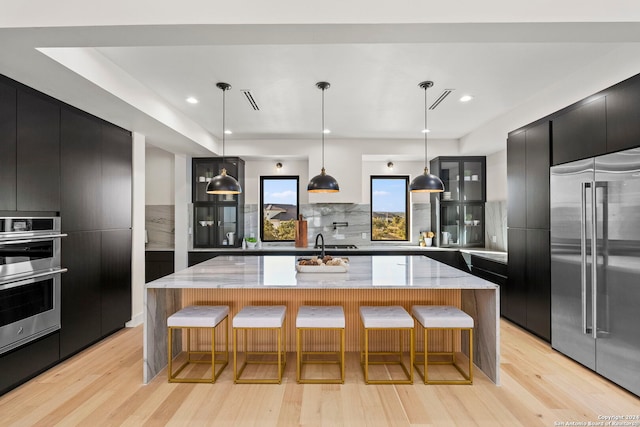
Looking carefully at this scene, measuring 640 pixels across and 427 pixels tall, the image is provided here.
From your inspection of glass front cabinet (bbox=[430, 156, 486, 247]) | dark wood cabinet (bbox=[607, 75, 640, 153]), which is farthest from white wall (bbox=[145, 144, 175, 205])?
dark wood cabinet (bbox=[607, 75, 640, 153])

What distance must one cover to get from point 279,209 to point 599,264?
4693mm

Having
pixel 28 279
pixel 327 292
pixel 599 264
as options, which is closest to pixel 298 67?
pixel 327 292

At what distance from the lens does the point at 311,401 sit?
2.39 meters

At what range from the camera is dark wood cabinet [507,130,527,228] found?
3852 mm

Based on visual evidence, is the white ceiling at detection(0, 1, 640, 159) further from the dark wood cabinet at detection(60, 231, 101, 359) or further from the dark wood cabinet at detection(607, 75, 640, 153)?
the dark wood cabinet at detection(60, 231, 101, 359)

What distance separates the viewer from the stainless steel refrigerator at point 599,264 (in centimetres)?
248

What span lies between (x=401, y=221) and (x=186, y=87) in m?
4.32

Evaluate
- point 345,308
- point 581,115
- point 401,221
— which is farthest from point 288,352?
point 401,221

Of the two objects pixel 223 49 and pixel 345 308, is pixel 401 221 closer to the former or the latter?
pixel 345 308

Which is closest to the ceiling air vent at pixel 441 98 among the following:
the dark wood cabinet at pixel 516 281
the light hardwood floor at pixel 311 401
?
the dark wood cabinet at pixel 516 281

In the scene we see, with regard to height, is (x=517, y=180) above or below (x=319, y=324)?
above

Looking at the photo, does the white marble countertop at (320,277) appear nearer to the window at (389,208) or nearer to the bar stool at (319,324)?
the bar stool at (319,324)

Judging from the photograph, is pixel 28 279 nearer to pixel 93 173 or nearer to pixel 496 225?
pixel 93 173

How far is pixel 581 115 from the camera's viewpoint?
302 cm
